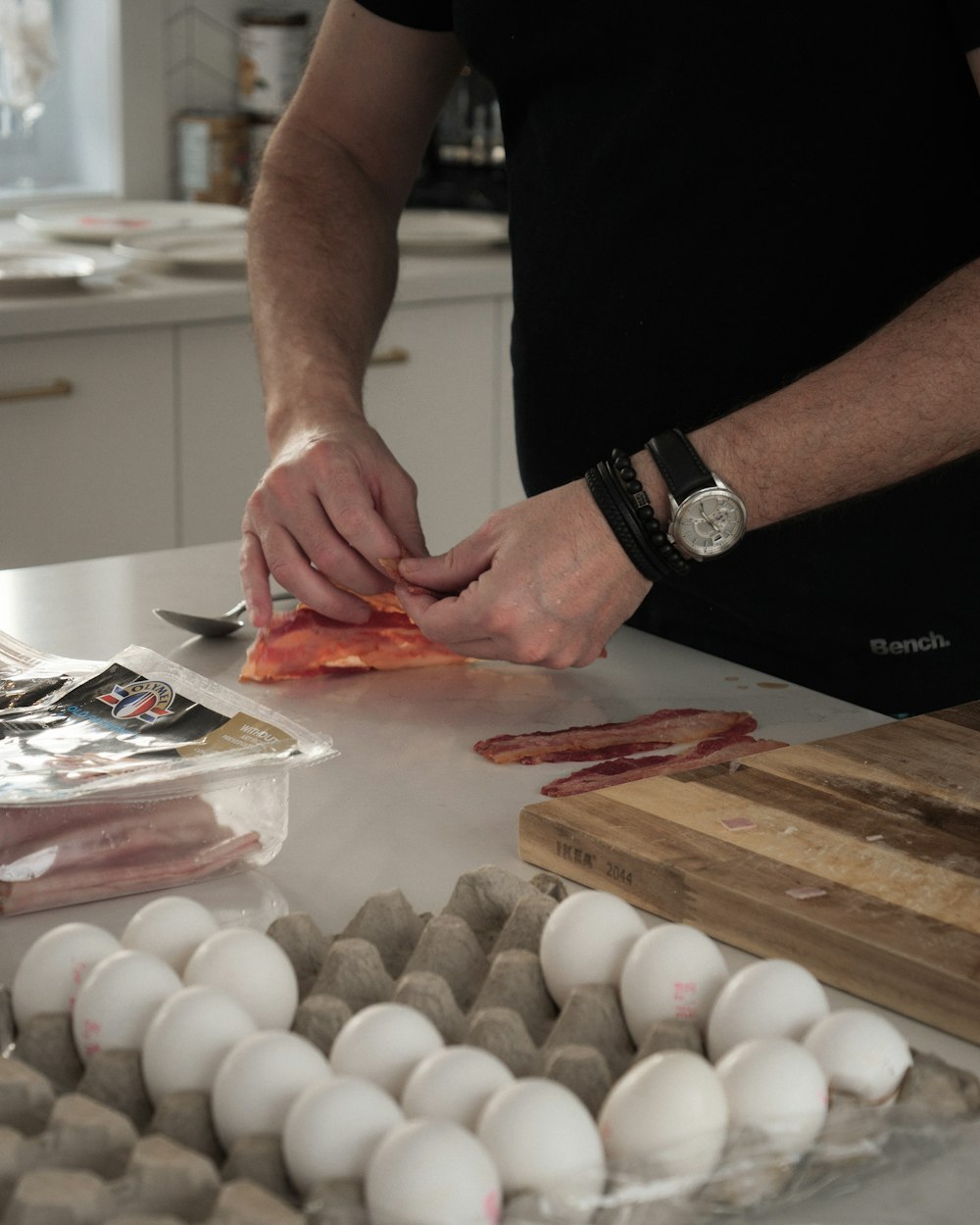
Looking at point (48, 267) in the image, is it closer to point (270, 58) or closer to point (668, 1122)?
point (270, 58)

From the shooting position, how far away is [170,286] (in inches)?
115

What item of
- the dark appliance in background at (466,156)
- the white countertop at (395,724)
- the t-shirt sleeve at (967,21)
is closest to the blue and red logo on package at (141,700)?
the white countertop at (395,724)

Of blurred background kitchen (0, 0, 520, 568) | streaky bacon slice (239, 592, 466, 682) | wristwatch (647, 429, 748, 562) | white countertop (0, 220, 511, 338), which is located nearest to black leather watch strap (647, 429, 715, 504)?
wristwatch (647, 429, 748, 562)

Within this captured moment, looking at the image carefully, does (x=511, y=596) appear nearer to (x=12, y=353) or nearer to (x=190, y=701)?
(x=190, y=701)

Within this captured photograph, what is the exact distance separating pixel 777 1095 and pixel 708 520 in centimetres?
59

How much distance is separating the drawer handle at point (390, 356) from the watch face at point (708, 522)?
81.3 inches

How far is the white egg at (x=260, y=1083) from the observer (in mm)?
638

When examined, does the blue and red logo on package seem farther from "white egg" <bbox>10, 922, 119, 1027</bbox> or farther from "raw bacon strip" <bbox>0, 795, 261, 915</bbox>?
"white egg" <bbox>10, 922, 119, 1027</bbox>

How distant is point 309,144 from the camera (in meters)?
1.80

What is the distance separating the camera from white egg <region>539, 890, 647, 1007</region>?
78cm

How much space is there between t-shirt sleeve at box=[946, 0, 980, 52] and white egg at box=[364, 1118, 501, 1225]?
93 cm

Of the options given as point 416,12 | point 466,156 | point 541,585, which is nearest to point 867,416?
point 541,585

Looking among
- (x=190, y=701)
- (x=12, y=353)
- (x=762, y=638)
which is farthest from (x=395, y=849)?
(x=12, y=353)

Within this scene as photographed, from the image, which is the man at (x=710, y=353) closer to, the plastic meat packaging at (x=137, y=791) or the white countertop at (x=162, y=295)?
the plastic meat packaging at (x=137, y=791)
